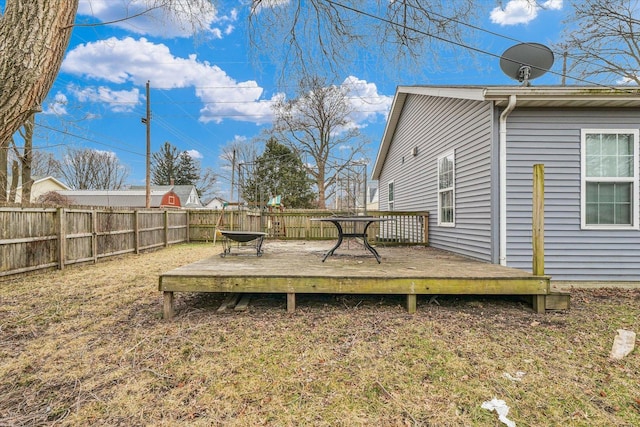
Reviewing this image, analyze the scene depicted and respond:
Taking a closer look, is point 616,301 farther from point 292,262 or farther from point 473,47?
point 292,262

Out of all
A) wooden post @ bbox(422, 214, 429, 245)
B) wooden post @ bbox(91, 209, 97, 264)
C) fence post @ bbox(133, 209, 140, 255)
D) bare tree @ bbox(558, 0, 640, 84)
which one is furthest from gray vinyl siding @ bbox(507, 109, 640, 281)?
fence post @ bbox(133, 209, 140, 255)

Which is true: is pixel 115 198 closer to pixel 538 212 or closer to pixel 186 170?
pixel 186 170

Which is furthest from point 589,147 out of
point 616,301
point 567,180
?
point 616,301

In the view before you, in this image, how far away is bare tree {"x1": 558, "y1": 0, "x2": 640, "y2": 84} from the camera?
881 cm

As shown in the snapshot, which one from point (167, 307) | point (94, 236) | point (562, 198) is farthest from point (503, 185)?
point (94, 236)

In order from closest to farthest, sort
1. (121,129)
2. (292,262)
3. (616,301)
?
(616,301)
(292,262)
(121,129)

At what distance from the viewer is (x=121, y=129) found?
25219 millimetres

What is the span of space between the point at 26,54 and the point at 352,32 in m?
2.91

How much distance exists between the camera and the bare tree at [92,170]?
3047 cm

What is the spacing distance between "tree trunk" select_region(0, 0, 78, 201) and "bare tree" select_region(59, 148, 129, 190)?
1385 inches

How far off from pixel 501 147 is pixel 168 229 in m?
11.1

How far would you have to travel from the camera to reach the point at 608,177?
4.66 meters

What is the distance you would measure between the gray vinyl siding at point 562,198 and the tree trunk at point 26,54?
17.6ft

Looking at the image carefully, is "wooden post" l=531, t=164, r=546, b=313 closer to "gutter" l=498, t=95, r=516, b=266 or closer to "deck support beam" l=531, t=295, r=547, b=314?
"deck support beam" l=531, t=295, r=547, b=314
